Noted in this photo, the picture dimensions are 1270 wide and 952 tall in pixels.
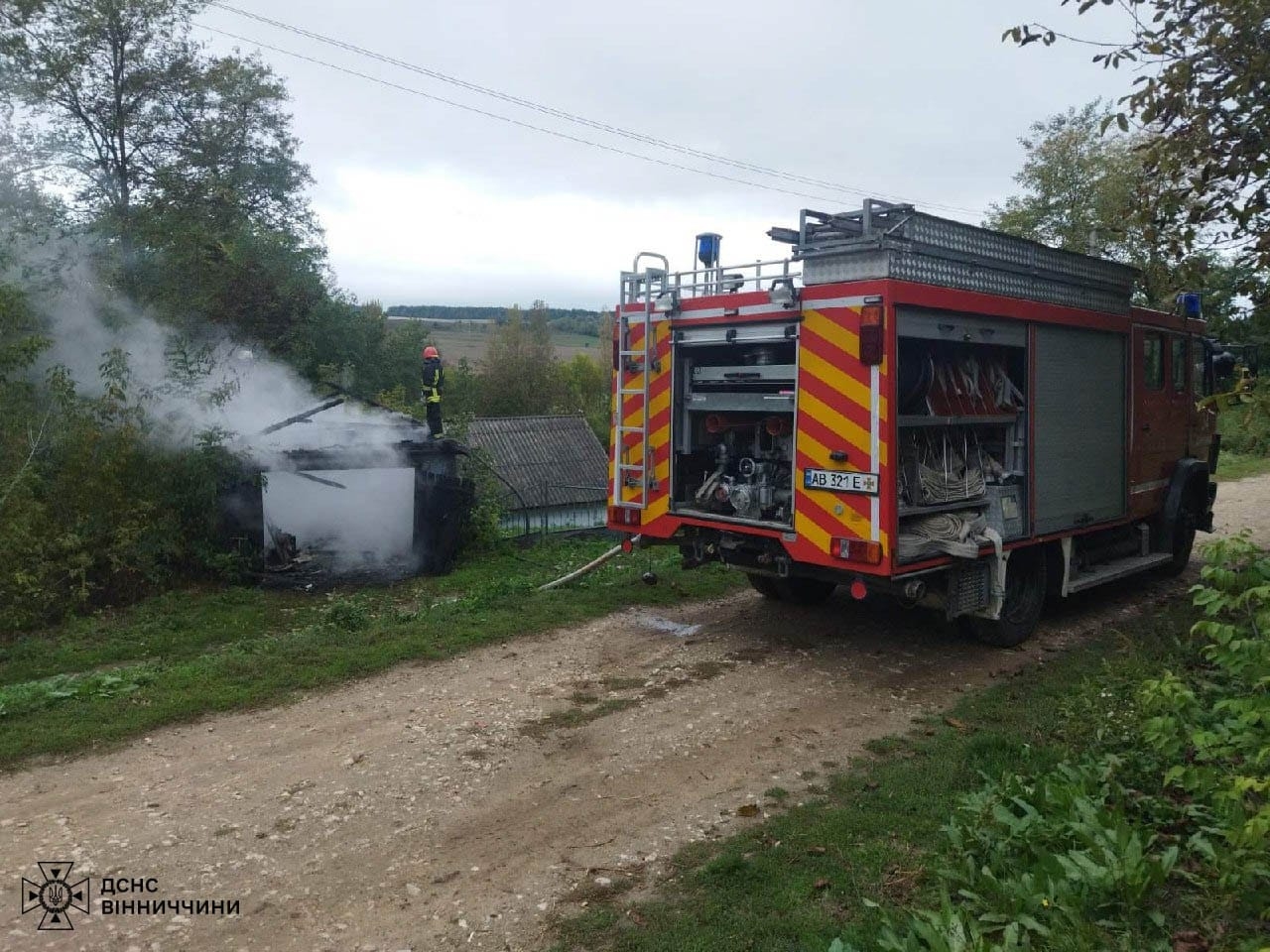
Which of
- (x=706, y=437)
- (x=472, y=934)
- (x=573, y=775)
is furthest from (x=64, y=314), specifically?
(x=472, y=934)

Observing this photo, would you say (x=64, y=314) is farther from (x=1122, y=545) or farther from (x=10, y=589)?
(x=1122, y=545)

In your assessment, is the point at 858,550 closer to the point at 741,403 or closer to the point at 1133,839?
the point at 741,403

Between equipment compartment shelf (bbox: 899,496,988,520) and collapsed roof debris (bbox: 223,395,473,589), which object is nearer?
equipment compartment shelf (bbox: 899,496,988,520)

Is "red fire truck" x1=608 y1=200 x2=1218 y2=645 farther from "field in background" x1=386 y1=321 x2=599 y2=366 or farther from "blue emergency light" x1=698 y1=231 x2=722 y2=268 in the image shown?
"field in background" x1=386 y1=321 x2=599 y2=366

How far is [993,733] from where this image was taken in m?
5.47

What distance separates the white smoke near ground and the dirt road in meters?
6.46

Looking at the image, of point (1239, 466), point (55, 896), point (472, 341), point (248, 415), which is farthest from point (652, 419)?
point (472, 341)

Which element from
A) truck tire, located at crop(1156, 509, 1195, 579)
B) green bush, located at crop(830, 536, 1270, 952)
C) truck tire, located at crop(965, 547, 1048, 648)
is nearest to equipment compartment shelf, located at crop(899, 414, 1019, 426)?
truck tire, located at crop(965, 547, 1048, 648)

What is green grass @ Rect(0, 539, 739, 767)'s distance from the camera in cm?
606

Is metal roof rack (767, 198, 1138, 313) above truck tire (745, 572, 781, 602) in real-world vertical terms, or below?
above

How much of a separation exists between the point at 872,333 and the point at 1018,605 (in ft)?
10.4

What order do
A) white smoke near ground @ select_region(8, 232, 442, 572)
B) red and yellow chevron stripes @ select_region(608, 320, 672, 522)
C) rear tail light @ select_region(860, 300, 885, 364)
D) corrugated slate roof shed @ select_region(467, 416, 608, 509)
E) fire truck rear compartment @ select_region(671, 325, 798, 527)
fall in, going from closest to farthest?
rear tail light @ select_region(860, 300, 885, 364) → fire truck rear compartment @ select_region(671, 325, 798, 527) → red and yellow chevron stripes @ select_region(608, 320, 672, 522) → white smoke near ground @ select_region(8, 232, 442, 572) → corrugated slate roof shed @ select_region(467, 416, 608, 509)

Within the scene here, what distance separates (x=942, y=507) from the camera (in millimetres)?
7035

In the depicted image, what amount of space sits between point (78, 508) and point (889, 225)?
9.71 meters
